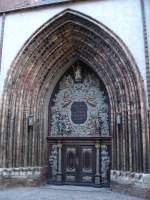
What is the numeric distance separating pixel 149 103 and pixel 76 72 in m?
3.24

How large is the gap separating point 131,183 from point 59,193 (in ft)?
6.61

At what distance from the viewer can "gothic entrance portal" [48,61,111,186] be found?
28.8ft

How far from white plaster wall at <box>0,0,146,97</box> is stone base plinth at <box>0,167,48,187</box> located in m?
2.67

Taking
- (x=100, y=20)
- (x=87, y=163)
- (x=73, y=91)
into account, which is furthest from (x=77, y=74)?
(x=87, y=163)

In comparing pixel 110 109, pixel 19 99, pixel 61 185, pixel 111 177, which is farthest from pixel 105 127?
pixel 19 99

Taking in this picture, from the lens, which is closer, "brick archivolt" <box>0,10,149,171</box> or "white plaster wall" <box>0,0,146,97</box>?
"brick archivolt" <box>0,10,149,171</box>

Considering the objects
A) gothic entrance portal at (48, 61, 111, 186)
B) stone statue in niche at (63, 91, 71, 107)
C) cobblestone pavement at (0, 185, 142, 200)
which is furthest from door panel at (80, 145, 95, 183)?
stone statue in niche at (63, 91, 71, 107)

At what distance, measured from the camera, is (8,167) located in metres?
8.23

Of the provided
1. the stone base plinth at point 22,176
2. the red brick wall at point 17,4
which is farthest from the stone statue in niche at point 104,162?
the red brick wall at point 17,4

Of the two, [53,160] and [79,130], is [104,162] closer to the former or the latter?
[79,130]

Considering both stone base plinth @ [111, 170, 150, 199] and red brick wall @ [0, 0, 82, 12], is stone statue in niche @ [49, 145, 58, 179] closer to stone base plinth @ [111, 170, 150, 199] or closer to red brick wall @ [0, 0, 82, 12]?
stone base plinth @ [111, 170, 150, 199]

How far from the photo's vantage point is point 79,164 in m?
8.96

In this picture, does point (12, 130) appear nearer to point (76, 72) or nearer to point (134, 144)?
point (76, 72)

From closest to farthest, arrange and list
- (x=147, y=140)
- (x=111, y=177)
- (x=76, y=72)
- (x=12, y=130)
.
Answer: (x=147, y=140), (x=111, y=177), (x=12, y=130), (x=76, y=72)
